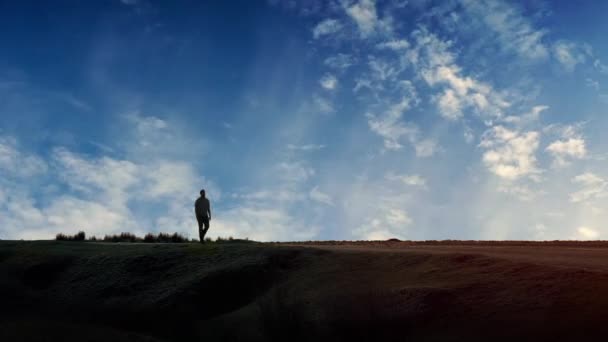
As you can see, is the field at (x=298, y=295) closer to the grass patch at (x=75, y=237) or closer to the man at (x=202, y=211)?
the man at (x=202, y=211)

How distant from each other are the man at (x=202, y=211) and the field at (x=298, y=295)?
3.33m

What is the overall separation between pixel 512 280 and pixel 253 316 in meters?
4.80

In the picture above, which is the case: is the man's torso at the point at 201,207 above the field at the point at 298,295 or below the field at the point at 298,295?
above

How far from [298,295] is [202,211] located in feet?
35.1

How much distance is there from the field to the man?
333cm

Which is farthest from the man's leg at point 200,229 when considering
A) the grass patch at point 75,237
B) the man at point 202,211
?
the grass patch at point 75,237

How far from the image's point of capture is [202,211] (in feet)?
70.1

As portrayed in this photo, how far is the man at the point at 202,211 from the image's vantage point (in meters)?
21.4

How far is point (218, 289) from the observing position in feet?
45.0

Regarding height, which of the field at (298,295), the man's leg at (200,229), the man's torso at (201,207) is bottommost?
the field at (298,295)

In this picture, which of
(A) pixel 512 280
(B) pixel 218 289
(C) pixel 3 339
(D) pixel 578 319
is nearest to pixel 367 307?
(A) pixel 512 280

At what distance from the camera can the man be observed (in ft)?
70.1

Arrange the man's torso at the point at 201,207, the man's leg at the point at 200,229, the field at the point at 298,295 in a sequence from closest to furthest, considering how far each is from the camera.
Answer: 1. the field at the point at 298,295
2. the man's torso at the point at 201,207
3. the man's leg at the point at 200,229

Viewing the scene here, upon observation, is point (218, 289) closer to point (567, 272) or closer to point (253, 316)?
point (253, 316)
